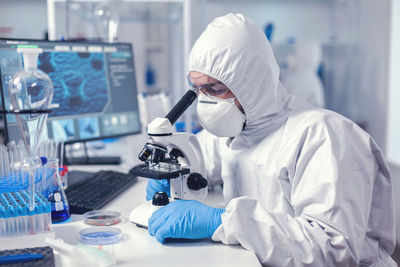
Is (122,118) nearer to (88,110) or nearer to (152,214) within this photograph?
(88,110)

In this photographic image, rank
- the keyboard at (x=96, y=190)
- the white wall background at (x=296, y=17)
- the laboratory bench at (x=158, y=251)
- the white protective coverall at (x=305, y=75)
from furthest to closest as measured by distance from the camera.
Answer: the white wall background at (x=296, y=17)
the white protective coverall at (x=305, y=75)
the keyboard at (x=96, y=190)
the laboratory bench at (x=158, y=251)

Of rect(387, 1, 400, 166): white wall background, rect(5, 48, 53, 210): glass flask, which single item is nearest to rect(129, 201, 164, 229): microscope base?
rect(5, 48, 53, 210): glass flask

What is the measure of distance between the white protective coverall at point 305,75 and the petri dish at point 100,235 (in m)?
3.47

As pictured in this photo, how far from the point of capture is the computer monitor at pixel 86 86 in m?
1.55

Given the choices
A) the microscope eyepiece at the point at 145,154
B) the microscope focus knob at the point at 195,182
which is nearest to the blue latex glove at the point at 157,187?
the microscope focus knob at the point at 195,182

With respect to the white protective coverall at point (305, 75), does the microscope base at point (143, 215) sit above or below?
below

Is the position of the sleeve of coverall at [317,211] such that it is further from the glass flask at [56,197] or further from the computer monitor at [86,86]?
the computer monitor at [86,86]

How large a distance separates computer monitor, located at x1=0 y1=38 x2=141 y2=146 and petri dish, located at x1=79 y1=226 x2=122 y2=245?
43 cm

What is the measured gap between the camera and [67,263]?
93 cm

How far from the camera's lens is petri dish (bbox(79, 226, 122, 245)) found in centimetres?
105

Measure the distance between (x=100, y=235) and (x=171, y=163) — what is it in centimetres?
28

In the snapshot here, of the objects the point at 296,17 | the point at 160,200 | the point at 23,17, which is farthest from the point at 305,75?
the point at 160,200

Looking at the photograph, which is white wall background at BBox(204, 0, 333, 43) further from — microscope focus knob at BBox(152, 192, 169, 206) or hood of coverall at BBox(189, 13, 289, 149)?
microscope focus knob at BBox(152, 192, 169, 206)

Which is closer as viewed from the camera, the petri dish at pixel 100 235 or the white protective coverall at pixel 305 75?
the petri dish at pixel 100 235
